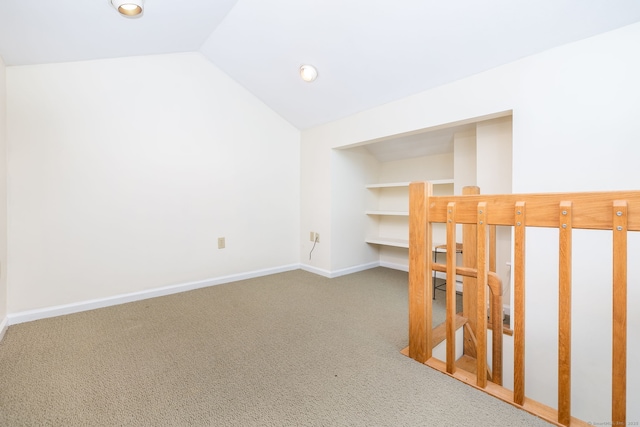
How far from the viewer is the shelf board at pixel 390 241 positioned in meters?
3.15

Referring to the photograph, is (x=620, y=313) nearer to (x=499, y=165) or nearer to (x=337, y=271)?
(x=499, y=165)

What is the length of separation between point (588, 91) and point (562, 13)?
1.41 feet

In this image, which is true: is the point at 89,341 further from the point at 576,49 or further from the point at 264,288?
the point at 576,49

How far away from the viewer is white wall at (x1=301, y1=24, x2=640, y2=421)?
1.45m

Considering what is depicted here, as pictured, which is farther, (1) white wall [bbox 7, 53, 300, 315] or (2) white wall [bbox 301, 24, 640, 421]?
(1) white wall [bbox 7, 53, 300, 315]

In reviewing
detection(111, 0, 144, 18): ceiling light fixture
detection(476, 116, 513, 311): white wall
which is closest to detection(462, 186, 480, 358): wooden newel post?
detection(476, 116, 513, 311): white wall

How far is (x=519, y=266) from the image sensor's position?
1.15m

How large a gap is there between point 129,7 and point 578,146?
2.77 metres

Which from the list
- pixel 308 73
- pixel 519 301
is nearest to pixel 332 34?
pixel 308 73

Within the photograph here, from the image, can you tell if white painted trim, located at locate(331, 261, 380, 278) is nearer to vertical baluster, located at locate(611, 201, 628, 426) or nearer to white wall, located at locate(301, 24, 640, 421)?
white wall, located at locate(301, 24, 640, 421)

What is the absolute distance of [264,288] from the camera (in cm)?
282

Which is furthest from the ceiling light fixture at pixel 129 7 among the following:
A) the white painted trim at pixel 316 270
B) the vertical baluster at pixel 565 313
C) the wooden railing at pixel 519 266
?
the white painted trim at pixel 316 270

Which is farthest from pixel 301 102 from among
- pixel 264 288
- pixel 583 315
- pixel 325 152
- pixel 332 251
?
pixel 583 315

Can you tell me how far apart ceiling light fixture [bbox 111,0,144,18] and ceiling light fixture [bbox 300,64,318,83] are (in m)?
1.21
